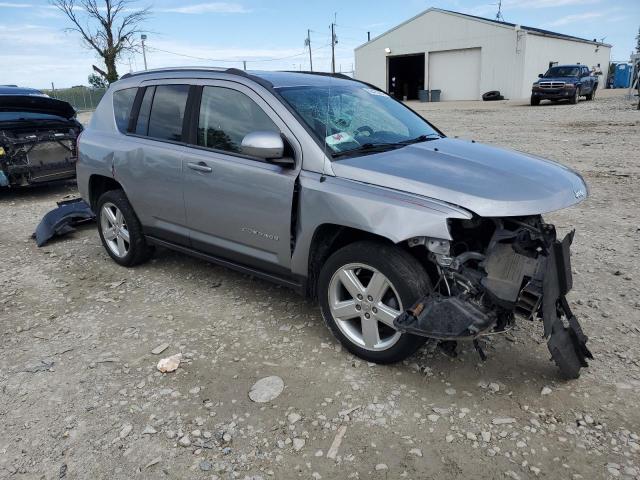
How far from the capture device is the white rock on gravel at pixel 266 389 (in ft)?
9.66

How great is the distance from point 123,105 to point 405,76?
39156 mm

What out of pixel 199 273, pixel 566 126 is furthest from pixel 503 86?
pixel 199 273

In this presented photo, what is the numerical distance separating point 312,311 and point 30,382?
1.97 m

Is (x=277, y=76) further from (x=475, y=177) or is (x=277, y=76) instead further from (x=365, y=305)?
(x=365, y=305)

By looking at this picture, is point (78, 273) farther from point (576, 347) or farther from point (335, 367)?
point (576, 347)

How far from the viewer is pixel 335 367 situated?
3201 mm

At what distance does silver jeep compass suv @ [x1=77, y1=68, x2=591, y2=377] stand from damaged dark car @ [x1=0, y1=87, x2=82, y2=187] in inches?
164

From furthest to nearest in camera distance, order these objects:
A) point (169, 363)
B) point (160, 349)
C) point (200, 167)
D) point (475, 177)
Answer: point (200, 167) → point (160, 349) → point (169, 363) → point (475, 177)

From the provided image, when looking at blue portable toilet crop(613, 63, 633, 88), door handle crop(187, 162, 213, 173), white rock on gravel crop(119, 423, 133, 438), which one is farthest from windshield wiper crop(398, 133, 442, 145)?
blue portable toilet crop(613, 63, 633, 88)

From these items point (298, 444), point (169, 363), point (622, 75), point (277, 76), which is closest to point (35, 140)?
point (277, 76)

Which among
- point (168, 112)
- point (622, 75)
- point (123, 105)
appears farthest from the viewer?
point (622, 75)

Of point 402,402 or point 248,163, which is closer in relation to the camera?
point 402,402

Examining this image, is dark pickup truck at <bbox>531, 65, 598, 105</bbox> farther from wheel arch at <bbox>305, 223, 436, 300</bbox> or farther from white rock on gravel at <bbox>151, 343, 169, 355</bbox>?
white rock on gravel at <bbox>151, 343, 169, 355</bbox>

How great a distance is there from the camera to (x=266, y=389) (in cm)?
302
